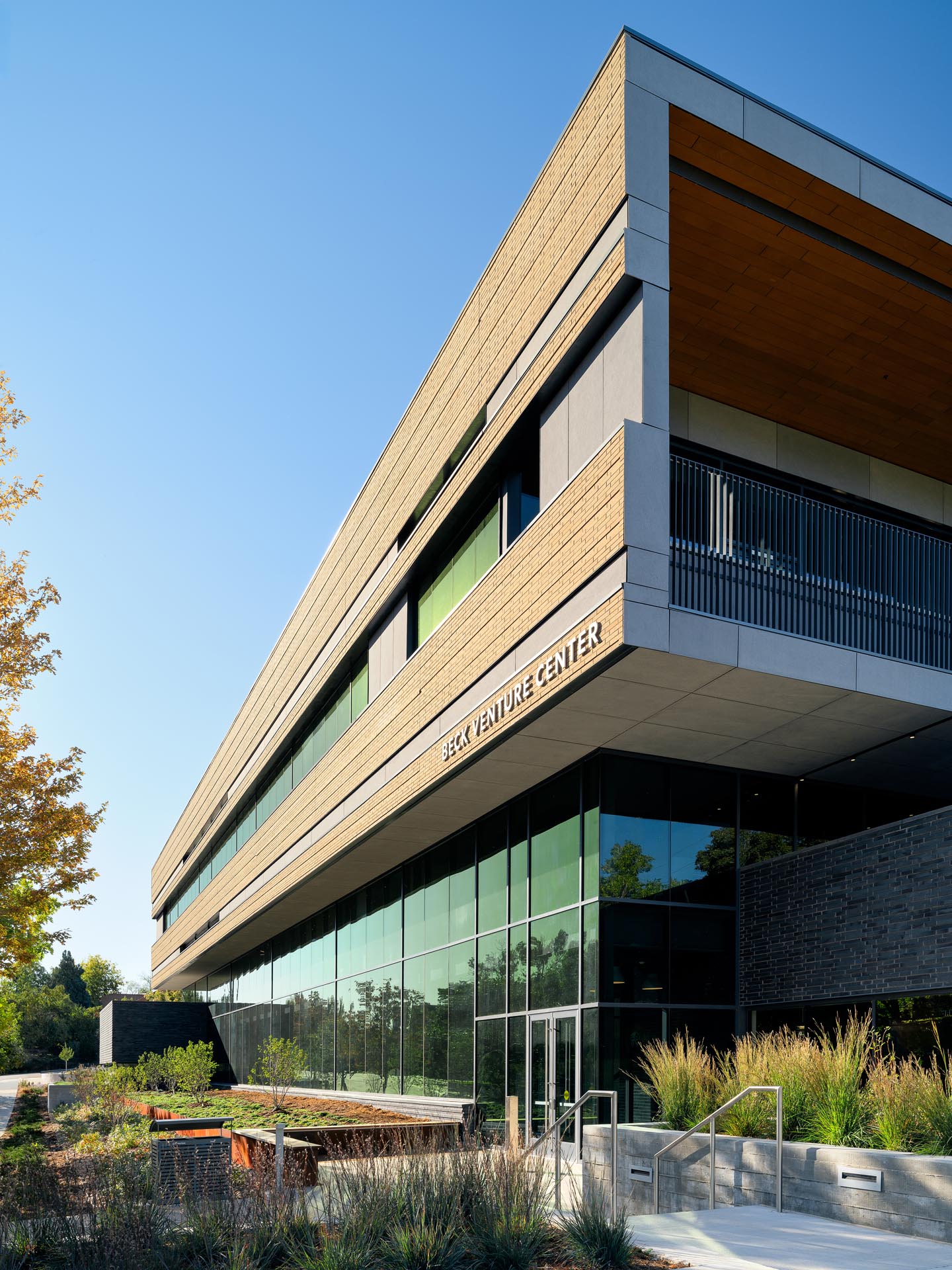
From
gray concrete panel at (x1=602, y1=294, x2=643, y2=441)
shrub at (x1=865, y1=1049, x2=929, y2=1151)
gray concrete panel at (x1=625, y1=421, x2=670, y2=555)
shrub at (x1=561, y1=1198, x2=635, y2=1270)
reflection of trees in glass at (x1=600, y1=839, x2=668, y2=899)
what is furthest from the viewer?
reflection of trees in glass at (x1=600, y1=839, x2=668, y2=899)

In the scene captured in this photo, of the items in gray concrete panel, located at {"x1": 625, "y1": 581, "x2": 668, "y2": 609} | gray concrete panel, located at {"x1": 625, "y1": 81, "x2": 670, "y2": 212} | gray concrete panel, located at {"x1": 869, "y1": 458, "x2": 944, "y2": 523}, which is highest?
gray concrete panel, located at {"x1": 625, "y1": 81, "x2": 670, "y2": 212}

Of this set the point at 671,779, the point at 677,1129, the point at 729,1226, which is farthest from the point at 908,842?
the point at 729,1226

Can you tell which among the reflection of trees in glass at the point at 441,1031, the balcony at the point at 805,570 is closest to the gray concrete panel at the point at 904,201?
the balcony at the point at 805,570

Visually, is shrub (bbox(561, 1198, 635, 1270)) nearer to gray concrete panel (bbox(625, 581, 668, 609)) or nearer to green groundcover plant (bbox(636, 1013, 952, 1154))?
green groundcover plant (bbox(636, 1013, 952, 1154))

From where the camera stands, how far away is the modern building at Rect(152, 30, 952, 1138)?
14.2 m

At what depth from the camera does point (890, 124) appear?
18859 mm

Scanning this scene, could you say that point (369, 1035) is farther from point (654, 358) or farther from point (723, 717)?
point (654, 358)

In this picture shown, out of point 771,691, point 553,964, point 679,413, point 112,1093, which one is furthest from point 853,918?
point 112,1093

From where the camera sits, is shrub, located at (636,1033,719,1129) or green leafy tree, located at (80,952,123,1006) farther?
green leafy tree, located at (80,952,123,1006)

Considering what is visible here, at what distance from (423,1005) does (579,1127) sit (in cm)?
857

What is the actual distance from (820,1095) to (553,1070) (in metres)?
6.99

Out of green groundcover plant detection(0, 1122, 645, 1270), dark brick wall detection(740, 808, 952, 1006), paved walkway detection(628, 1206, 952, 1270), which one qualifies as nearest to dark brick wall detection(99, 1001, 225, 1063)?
dark brick wall detection(740, 808, 952, 1006)

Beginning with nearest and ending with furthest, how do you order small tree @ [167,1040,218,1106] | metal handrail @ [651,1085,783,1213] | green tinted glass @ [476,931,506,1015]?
metal handrail @ [651,1085,783,1213] < green tinted glass @ [476,931,506,1015] < small tree @ [167,1040,218,1106]

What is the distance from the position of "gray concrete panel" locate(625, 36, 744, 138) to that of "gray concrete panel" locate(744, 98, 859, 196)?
0.61 feet
